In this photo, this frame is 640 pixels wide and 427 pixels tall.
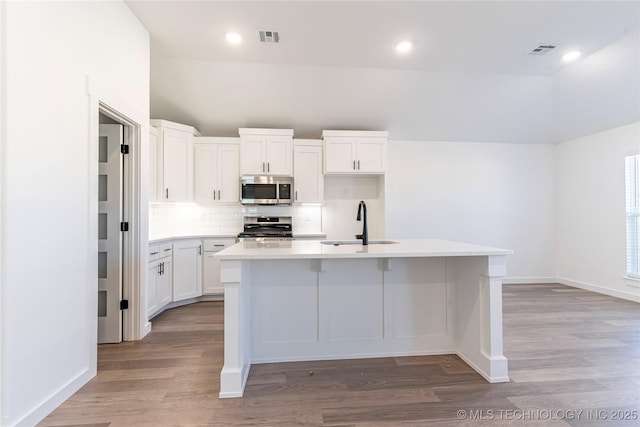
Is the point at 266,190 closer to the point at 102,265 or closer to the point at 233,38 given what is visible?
the point at 233,38

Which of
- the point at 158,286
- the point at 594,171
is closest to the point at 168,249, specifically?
the point at 158,286

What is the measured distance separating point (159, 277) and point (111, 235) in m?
0.91

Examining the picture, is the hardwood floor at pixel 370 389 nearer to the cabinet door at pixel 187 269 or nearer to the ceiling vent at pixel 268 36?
the cabinet door at pixel 187 269

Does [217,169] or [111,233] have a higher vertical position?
[217,169]

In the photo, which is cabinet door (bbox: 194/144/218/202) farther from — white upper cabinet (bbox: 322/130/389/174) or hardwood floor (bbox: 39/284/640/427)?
hardwood floor (bbox: 39/284/640/427)

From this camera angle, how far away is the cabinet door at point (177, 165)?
12.7 ft

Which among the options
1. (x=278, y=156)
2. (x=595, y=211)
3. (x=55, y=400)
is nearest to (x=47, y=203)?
(x=55, y=400)

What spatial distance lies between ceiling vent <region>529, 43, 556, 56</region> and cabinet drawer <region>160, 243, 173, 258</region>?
15.3 feet

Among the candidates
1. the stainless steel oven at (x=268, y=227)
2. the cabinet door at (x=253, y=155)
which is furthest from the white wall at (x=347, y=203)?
the cabinet door at (x=253, y=155)

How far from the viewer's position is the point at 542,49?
10.4 ft

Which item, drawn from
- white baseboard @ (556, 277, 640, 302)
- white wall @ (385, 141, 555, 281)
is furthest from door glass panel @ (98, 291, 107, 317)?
white baseboard @ (556, 277, 640, 302)

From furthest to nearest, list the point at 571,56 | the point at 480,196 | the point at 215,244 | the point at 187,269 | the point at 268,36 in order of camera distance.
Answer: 1. the point at 480,196
2. the point at 215,244
3. the point at 187,269
4. the point at 571,56
5. the point at 268,36

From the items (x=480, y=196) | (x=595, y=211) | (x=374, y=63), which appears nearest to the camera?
(x=374, y=63)

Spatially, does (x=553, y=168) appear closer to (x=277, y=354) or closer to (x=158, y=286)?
(x=277, y=354)
